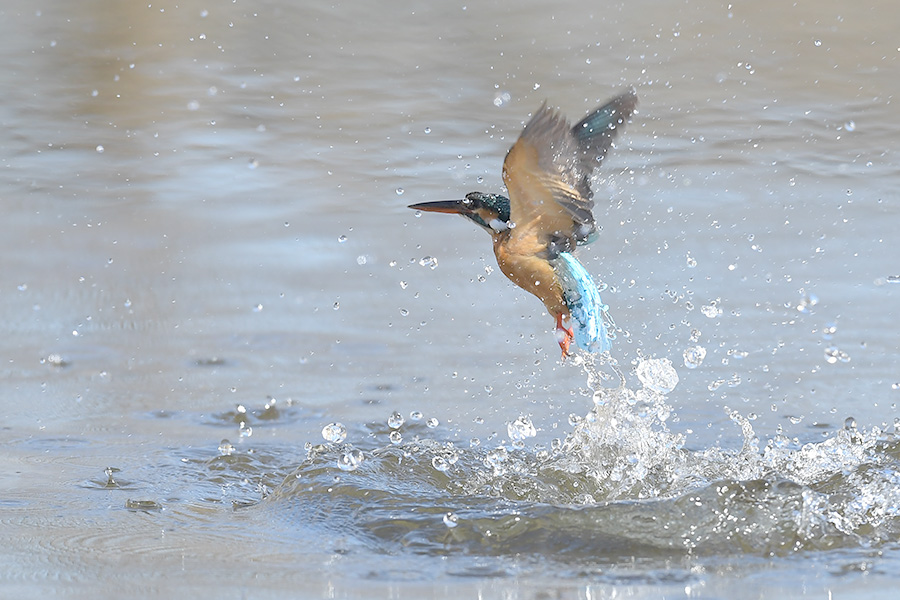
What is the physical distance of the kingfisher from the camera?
297cm

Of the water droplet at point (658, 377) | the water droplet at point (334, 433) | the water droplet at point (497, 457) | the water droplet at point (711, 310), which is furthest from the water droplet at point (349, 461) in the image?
the water droplet at point (711, 310)

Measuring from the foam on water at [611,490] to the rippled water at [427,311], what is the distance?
10mm

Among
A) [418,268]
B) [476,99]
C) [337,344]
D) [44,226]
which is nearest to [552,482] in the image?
[337,344]

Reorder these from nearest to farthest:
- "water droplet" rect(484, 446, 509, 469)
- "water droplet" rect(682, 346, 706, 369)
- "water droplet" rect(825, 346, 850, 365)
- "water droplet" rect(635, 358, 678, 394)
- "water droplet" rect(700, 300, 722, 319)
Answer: "water droplet" rect(484, 446, 509, 469)
"water droplet" rect(635, 358, 678, 394)
"water droplet" rect(682, 346, 706, 369)
"water droplet" rect(825, 346, 850, 365)
"water droplet" rect(700, 300, 722, 319)

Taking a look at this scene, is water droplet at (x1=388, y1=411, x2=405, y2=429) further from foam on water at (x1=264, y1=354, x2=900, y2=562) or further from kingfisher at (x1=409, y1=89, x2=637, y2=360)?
kingfisher at (x1=409, y1=89, x2=637, y2=360)

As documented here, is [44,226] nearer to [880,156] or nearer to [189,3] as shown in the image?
[189,3]

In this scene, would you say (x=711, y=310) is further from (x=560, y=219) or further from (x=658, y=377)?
(x=560, y=219)

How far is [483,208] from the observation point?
3246mm

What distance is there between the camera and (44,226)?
575cm

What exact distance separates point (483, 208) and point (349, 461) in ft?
2.36

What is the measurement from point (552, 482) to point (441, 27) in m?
5.43

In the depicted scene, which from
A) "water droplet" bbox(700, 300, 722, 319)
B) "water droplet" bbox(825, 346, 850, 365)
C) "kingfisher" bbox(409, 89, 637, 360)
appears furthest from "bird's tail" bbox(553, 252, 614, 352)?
"water droplet" bbox(700, 300, 722, 319)

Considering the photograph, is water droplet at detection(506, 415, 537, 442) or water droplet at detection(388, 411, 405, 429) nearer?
water droplet at detection(506, 415, 537, 442)

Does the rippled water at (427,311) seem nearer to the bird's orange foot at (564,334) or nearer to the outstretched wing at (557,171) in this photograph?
the bird's orange foot at (564,334)
